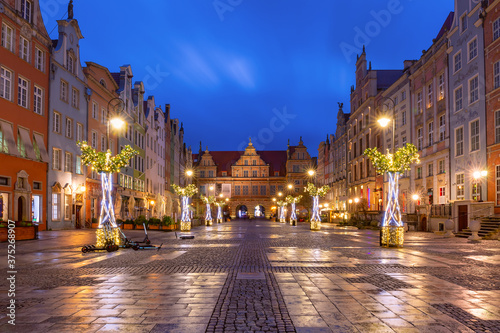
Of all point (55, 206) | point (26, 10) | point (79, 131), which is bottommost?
point (55, 206)

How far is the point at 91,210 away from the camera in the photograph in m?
40.6

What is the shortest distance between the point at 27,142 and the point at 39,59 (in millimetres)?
6315

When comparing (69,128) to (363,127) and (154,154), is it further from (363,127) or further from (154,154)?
(363,127)

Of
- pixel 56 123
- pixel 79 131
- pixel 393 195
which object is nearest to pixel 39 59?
pixel 56 123

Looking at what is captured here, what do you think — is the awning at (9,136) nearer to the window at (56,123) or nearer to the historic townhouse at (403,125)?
the window at (56,123)

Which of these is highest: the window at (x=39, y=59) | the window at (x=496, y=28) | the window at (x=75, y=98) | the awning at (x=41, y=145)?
the window at (x=496, y=28)

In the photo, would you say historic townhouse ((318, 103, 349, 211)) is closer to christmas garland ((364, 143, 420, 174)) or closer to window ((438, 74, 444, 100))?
window ((438, 74, 444, 100))

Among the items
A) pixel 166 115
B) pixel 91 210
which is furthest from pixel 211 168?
pixel 91 210

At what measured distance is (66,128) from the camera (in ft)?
118

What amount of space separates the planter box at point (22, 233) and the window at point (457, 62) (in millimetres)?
29267

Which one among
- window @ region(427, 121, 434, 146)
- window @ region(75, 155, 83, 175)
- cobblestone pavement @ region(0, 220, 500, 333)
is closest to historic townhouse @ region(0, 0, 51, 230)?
window @ region(75, 155, 83, 175)

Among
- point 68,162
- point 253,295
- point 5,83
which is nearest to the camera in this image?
point 253,295

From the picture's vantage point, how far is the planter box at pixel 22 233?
21.0 meters

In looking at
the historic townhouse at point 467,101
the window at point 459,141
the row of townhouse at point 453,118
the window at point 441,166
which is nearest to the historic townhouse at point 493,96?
the row of townhouse at point 453,118
